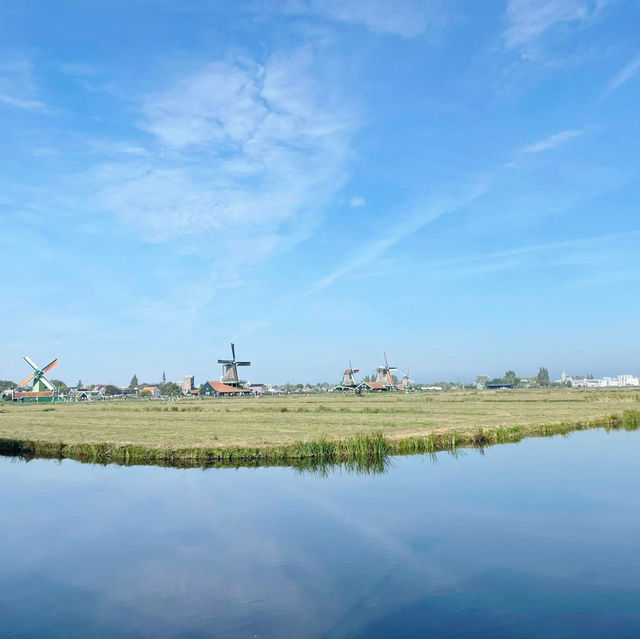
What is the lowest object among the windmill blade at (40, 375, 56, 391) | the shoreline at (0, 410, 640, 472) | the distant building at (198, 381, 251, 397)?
the shoreline at (0, 410, 640, 472)

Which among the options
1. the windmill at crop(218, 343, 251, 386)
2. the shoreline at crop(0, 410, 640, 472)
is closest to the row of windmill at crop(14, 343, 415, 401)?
the windmill at crop(218, 343, 251, 386)

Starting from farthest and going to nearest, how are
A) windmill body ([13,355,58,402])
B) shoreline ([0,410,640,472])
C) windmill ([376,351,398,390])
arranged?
windmill ([376,351,398,390])
windmill body ([13,355,58,402])
shoreline ([0,410,640,472])

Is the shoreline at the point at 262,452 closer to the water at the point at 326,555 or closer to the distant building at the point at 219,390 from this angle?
the water at the point at 326,555

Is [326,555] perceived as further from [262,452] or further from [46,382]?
[46,382]

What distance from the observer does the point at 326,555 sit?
13.4 meters

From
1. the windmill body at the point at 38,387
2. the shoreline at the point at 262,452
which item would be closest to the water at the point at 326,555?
the shoreline at the point at 262,452

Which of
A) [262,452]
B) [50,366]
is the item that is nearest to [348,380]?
[50,366]

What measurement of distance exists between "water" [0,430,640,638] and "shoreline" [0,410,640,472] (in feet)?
9.95

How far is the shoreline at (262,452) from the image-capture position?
1030 inches

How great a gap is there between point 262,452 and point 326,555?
13687mm

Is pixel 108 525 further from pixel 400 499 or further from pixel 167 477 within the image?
pixel 400 499

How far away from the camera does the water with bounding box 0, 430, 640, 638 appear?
998cm

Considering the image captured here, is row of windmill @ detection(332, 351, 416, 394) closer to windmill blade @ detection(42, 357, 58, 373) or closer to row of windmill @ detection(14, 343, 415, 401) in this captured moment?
row of windmill @ detection(14, 343, 415, 401)

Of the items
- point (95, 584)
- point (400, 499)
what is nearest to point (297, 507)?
point (400, 499)
